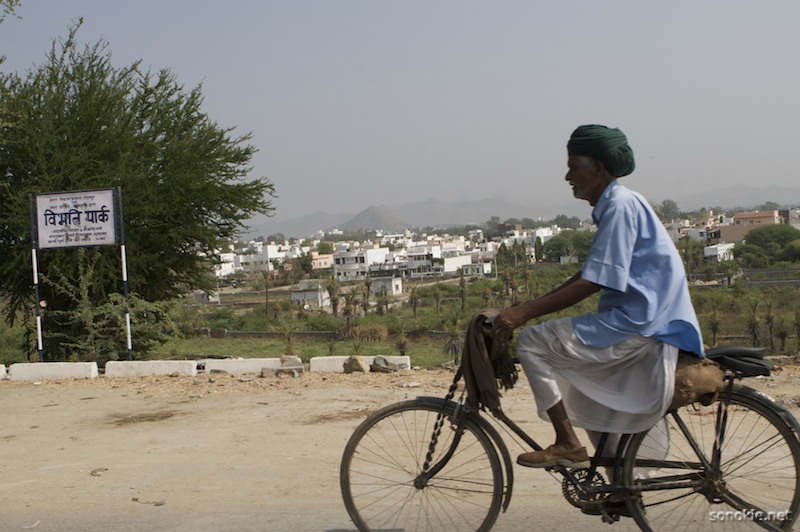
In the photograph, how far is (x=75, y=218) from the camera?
1195 centimetres

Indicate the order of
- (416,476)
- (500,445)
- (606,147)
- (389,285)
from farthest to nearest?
(389,285) → (416,476) → (500,445) → (606,147)

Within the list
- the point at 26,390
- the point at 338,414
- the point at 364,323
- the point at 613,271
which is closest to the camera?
the point at 613,271

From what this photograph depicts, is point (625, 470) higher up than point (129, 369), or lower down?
higher up

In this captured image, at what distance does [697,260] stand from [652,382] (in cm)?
9605

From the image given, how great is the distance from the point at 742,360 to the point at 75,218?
1063 cm

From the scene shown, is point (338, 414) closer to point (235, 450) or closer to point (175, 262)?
point (235, 450)

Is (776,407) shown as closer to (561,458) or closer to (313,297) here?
(561,458)

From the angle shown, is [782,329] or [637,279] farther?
[782,329]

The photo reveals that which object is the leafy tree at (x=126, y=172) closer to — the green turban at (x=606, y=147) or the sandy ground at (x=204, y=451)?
the sandy ground at (x=204, y=451)

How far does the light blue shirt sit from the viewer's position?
3.29m

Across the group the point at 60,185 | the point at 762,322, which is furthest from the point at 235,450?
the point at 762,322

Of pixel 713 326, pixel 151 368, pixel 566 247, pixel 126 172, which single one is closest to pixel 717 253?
pixel 566 247

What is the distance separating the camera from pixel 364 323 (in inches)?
2648

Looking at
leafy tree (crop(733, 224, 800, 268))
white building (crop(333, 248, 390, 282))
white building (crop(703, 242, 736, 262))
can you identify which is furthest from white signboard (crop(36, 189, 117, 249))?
white building (crop(333, 248, 390, 282))
